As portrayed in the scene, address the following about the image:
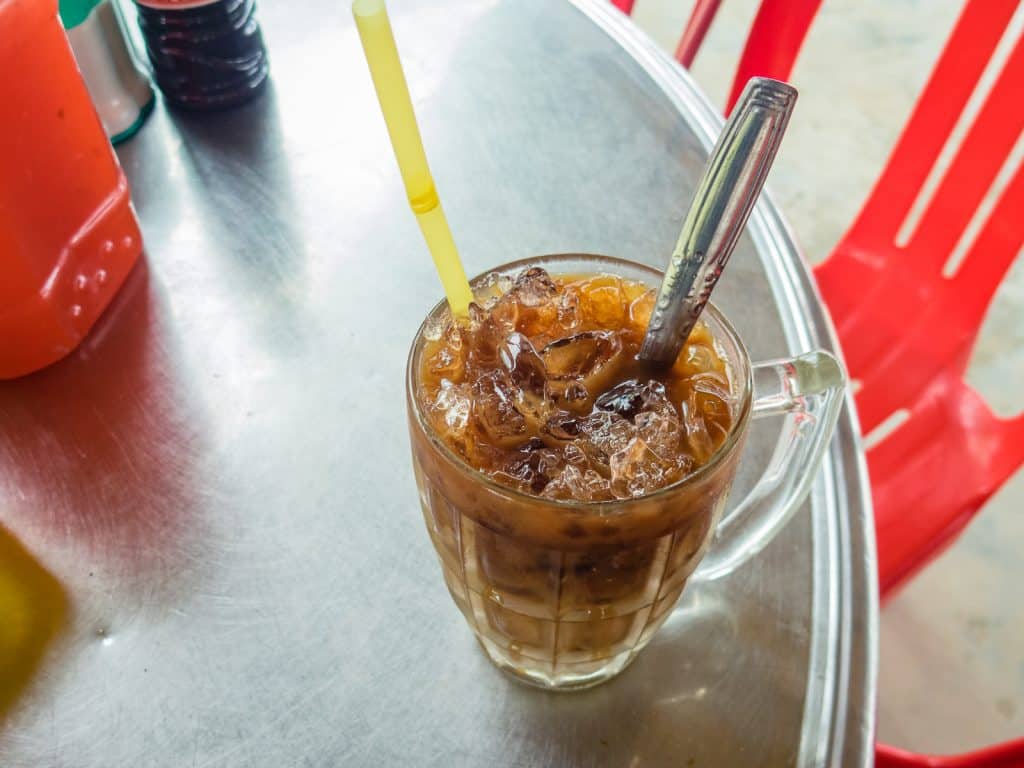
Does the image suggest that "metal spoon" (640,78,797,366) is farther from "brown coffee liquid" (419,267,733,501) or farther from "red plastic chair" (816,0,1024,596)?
"red plastic chair" (816,0,1024,596)

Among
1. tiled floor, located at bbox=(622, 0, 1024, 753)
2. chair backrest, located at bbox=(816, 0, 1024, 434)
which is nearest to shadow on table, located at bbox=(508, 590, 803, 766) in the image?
chair backrest, located at bbox=(816, 0, 1024, 434)

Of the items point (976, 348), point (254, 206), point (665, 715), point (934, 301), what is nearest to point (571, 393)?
point (665, 715)

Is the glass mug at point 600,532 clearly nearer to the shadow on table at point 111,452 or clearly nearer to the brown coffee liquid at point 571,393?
the brown coffee liquid at point 571,393

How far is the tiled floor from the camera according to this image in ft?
5.24

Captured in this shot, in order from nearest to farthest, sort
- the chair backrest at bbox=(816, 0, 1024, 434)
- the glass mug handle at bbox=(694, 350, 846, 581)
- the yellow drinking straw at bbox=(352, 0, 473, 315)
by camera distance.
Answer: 1. the yellow drinking straw at bbox=(352, 0, 473, 315)
2. the glass mug handle at bbox=(694, 350, 846, 581)
3. the chair backrest at bbox=(816, 0, 1024, 434)

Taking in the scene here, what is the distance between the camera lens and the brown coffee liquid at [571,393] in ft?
1.85

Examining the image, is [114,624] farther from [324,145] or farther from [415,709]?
[324,145]

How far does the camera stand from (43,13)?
2.64ft

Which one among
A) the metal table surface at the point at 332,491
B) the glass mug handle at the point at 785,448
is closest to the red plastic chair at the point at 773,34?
the metal table surface at the point at 332,491

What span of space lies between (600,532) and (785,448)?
0.75 ft

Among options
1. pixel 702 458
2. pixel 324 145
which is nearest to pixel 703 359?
pixel 702 458

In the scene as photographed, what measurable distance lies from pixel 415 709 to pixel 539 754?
0.10 m

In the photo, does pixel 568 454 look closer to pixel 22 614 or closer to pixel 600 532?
pixel 600 532

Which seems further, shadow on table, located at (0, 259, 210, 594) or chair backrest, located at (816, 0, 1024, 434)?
chair backrest, located at (816, 0, 1024, 434)
